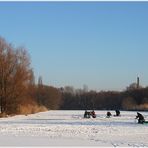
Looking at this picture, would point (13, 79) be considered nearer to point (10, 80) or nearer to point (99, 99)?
point (10, 80)

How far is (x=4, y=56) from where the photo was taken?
57312 mm

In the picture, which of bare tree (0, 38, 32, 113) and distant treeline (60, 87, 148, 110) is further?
distant treeline (60, 87, 148, 110)

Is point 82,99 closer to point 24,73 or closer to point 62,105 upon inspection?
point 62,105

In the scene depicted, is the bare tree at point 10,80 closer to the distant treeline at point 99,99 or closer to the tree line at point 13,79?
the tree line at point 13,79

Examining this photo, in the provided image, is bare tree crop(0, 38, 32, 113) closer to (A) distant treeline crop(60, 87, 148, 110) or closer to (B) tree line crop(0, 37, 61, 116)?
(B) tree line crop(0, 37, 61, 116)

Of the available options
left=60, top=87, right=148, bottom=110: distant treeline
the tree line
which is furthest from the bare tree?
left=60, top=87, right=148, bottom=110: distant treeline

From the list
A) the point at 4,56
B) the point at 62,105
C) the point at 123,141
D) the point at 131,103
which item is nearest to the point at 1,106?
the point at 4,56

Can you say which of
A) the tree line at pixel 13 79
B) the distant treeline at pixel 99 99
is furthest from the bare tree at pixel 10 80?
the distant treeline at pixel 99 99

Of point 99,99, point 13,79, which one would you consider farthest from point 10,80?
point 99,99

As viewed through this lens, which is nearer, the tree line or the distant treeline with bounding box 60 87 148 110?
the tree line

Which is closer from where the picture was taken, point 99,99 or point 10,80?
point 10,80

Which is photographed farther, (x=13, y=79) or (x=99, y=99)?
(x=99, y=99)

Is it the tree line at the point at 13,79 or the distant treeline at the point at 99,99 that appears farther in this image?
the distant treeline at the point at 99,99

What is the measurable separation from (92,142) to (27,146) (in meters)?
2.85
